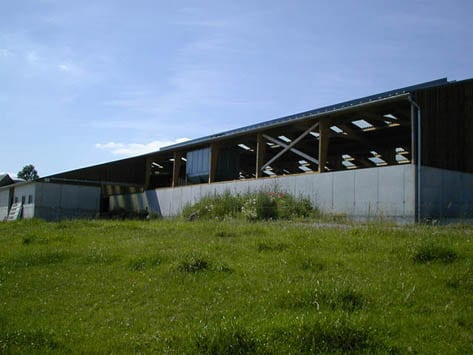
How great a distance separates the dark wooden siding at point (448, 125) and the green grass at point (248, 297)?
10319 mm

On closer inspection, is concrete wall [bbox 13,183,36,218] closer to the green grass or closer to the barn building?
the barn building

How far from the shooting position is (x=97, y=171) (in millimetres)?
35875

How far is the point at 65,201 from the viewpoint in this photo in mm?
34188

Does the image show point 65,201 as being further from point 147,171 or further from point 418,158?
point 418,158

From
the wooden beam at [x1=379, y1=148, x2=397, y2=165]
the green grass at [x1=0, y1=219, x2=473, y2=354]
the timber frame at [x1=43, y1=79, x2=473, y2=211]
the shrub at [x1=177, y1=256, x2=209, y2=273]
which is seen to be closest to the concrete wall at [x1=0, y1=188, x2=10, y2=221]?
the timber frame at [x1=43, y1=79, x2=473, y2=211]

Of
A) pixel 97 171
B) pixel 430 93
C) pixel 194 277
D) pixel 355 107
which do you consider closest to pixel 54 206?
pixel 97 171

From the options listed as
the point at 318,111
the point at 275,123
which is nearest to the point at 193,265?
the point at 318,111

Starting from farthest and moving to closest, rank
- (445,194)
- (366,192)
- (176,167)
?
(176,167)
(366,192)
(445,194)

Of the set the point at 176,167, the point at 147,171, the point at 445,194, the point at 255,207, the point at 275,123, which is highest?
the point at 275,123

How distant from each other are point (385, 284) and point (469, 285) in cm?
110

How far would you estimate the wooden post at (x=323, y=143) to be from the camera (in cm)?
2239

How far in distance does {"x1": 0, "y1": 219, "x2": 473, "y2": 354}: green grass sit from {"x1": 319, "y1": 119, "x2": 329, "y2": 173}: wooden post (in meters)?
12.9

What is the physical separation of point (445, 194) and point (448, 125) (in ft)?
11.0

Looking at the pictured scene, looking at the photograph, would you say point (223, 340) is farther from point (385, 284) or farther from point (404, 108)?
point (404, 108)
